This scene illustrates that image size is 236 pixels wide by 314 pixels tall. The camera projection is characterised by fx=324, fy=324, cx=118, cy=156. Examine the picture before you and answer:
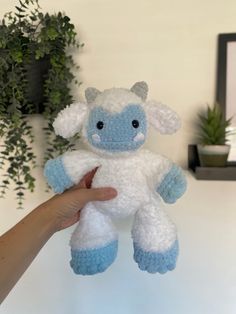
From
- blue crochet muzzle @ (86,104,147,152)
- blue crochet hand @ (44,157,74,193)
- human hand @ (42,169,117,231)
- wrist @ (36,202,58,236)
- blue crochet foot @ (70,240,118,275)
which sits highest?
blue crochet muzzle @ (86,104,147,152)

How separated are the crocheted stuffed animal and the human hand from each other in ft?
0.05

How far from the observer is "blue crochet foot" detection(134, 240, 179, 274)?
0.68m

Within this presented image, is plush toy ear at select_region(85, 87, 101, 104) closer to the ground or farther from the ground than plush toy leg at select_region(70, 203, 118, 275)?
farther from the ground

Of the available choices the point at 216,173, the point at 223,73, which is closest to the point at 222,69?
the point at 223,73

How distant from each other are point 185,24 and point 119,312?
91 cm

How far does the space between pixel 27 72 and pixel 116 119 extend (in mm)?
428

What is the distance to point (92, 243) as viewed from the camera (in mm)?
701

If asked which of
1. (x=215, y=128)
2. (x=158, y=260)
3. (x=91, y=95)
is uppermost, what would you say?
(x=91, y=95)

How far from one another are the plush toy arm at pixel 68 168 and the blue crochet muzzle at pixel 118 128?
0.21 ft

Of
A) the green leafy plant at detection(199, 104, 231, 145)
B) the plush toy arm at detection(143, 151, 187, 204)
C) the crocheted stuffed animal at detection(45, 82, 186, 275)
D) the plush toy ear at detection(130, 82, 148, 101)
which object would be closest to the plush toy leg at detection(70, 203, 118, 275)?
the crocheted stuffed animal at detection(45, 82, 186, 275)

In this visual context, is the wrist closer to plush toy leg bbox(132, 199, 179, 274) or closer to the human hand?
the human hand

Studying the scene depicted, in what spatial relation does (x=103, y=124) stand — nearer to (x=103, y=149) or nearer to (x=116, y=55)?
(x=103, y=149)

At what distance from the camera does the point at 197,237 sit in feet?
3.22

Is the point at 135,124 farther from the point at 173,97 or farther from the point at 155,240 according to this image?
the point at 173,97
